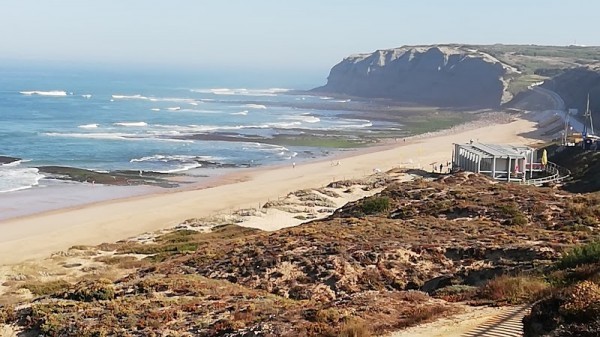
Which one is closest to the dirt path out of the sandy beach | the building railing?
the sandy beach

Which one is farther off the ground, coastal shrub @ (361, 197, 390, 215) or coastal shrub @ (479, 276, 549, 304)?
coastal shrub @ (479, 276, 549, 304)

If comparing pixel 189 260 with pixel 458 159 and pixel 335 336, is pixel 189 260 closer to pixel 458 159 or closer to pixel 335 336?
pixel 335 336

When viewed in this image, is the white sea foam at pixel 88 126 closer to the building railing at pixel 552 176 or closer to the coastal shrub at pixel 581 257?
the building railing at pixel 552 176

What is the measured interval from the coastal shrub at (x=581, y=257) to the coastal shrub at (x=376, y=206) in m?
13.3

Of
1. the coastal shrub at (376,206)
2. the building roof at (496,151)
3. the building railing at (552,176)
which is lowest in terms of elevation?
the building railing at (552,176)

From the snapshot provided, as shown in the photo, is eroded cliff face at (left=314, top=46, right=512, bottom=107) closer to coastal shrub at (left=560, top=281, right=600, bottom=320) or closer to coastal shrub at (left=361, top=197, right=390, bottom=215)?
coastal shrub at (left=361, top=197, right=390, bottom=215)

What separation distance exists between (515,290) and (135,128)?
70.8 m

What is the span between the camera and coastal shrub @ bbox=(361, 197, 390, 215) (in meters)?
26.3

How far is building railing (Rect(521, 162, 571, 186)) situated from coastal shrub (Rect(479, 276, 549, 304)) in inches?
931

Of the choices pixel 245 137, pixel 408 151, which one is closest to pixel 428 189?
pixel 408 151

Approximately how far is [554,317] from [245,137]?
2601 inches

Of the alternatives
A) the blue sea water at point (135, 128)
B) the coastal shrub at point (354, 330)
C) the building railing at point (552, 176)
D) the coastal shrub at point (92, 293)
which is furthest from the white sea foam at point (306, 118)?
the coastal shrub at point (354, 330)

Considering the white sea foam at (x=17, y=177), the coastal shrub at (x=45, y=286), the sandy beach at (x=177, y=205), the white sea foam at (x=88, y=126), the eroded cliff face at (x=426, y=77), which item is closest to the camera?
the coastal shrub at (x=45, y=286)

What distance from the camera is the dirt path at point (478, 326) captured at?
29.9 ft
